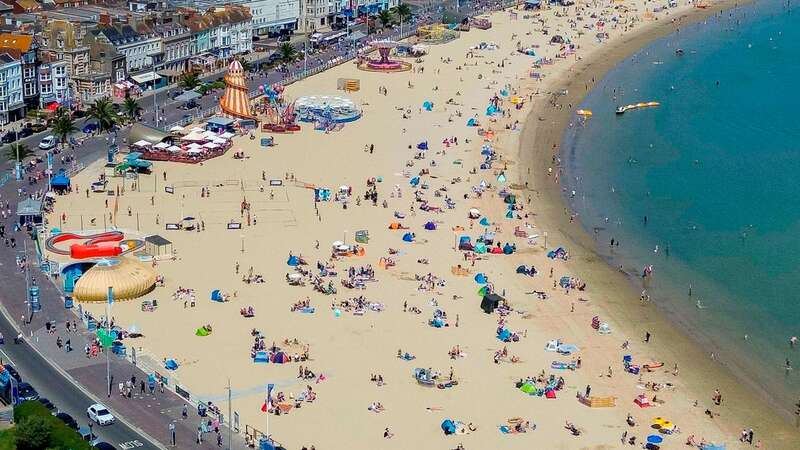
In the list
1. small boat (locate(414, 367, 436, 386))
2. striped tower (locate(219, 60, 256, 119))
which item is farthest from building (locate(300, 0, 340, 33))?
small boat (locate(414, 367, 436, 386))

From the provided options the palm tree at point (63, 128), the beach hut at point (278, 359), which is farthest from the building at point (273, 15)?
the beach hut at point (278, 359)

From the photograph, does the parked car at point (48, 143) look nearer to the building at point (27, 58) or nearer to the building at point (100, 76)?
the building at point (27, 58)

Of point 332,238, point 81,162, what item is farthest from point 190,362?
point 81,162

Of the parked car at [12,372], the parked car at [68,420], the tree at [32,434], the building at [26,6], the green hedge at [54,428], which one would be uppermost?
the building at [26,6]

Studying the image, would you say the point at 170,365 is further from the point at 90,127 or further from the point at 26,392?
the point at 90,127

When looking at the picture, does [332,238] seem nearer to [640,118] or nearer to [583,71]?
[640,118]

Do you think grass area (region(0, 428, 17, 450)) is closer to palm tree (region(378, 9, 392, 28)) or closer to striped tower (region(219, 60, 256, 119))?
striped tower (region(219, 60, 256, 119))

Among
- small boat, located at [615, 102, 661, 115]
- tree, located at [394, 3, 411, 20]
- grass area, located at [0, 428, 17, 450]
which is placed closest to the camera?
grass area, located at [0, 428, 17, 450]
